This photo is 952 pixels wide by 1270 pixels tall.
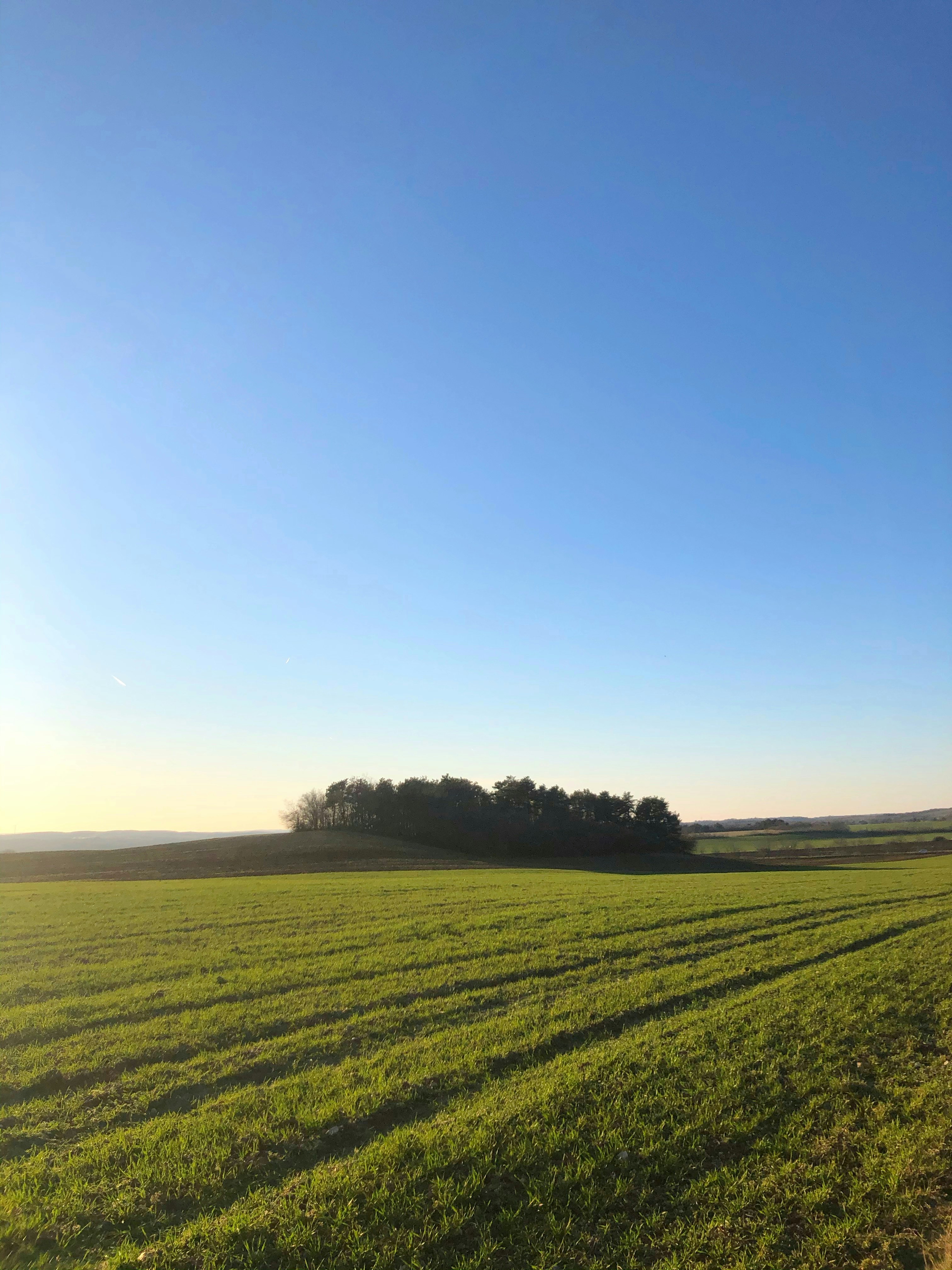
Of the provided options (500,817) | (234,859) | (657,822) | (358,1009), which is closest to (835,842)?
(657,822)

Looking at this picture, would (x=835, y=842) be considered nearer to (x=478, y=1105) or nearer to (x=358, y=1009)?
(x=358, y=1009)

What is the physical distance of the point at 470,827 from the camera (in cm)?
8550

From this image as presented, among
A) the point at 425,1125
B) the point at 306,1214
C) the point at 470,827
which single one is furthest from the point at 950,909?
the point at 470,827

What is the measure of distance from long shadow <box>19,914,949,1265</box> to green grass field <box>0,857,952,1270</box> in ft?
0.12

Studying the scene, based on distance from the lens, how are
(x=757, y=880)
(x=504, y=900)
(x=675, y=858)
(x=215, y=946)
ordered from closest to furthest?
1. (x=215, y=946)
2. (x=504, y=900)
3. (x=757, y=880)
4. (x=675, y=858)

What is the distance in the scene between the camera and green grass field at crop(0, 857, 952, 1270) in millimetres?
5668

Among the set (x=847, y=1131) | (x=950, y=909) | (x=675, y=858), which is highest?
(x=847, y=1131)

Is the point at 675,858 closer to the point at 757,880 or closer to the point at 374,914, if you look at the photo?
the point at 757,880

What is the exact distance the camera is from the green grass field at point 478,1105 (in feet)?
18.6

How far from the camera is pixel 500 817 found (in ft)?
285

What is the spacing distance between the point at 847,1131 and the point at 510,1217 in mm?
4194

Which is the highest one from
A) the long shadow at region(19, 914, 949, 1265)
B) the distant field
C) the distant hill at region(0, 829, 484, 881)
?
the long shadow at region(19, 914, 949, 1265)

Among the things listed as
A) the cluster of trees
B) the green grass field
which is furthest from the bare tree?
the green grass field

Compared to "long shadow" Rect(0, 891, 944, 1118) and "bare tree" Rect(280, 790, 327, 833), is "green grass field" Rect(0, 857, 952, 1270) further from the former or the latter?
"bare tree" Rect(280, 790, 327, 833)
